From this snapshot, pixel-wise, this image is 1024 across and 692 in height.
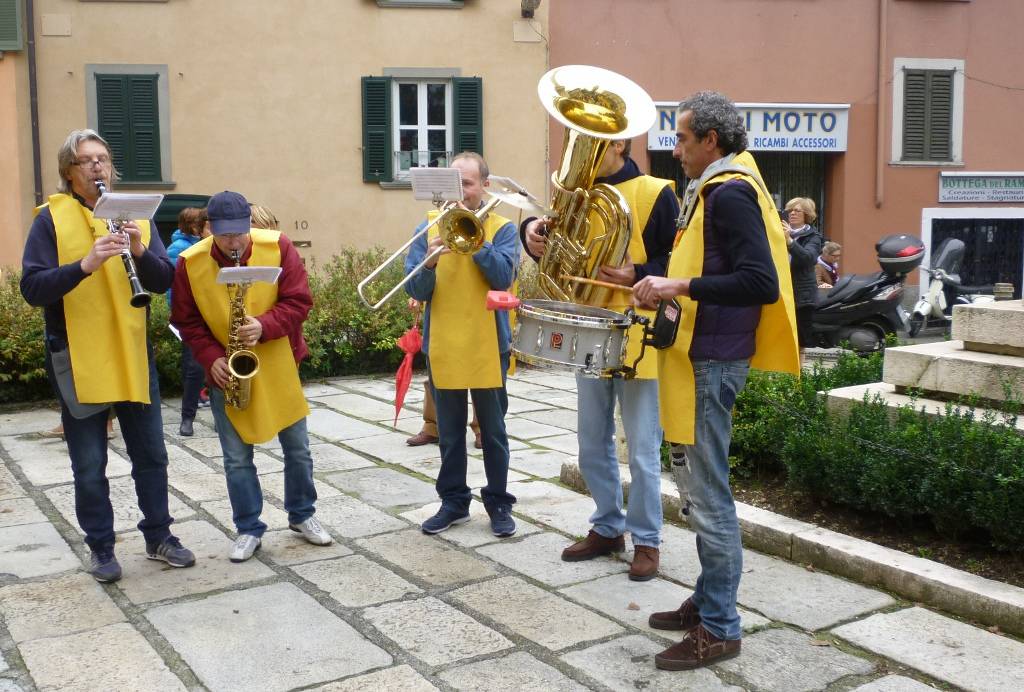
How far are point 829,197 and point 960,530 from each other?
569 inches

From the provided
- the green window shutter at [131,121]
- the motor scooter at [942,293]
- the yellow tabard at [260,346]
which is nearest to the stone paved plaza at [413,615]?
the yellow tabard at [260,346]

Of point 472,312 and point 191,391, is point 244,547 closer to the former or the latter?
point 472,312

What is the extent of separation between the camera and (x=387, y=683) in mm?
3510

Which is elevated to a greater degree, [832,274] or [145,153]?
[145,153]

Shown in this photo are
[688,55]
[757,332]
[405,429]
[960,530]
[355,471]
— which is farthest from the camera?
[688,55]

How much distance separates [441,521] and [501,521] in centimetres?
29

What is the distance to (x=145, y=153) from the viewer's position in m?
15.7

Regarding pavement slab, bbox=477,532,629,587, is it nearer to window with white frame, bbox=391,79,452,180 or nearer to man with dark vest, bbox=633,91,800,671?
man with dark vest, bbox=633,91,800,671

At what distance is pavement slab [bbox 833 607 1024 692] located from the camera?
3527 millimetres

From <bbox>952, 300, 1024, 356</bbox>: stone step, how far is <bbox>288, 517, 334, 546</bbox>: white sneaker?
336cm

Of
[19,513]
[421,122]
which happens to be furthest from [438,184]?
[421,122]

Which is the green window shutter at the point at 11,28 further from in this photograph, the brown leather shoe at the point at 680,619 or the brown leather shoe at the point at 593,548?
the brown leather shoe at the point at 680,619

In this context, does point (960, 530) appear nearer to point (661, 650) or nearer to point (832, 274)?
point (661, 650)

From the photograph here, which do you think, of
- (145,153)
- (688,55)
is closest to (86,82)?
(145,153)
